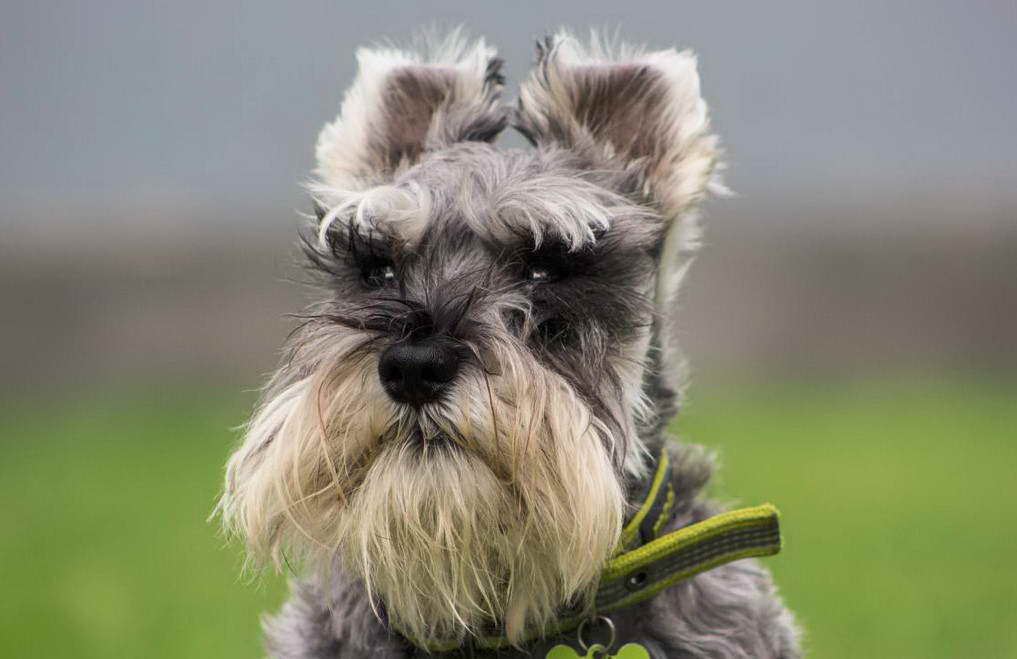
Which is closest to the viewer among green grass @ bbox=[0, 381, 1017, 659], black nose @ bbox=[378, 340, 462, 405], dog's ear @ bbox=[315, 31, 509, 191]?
black nose @ bbox=[378, 340, 462, 405]

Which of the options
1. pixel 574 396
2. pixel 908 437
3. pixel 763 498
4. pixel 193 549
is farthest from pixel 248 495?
pixel 908 437

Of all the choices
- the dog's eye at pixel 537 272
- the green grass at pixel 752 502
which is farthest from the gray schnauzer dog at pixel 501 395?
the green grass at pixel 752 502

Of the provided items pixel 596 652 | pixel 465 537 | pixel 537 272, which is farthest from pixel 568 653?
pixel 537 272

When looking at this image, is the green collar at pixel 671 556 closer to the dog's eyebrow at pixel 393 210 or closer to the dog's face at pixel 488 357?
the dog's face at pixel 488 357

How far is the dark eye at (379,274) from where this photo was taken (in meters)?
3.27

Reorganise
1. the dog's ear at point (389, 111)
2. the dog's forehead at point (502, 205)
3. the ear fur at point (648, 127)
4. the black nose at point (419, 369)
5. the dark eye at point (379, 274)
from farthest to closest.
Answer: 1. the dog's ear at point (389, 111)
2. the ear fur at point (648, 127)
3. the dark eye at point (379, 274)
4. the dog's forehead at point (502, 205)
5. the black nose at point (419, 369)

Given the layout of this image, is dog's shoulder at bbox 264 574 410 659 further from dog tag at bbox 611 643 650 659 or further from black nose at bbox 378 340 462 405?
black nose at bbox 378 340 462 405

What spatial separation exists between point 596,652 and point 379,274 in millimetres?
1085

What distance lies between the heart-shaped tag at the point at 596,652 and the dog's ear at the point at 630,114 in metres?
1.19

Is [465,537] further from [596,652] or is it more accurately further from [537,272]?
[537,272]

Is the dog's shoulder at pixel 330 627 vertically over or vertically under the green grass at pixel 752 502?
over

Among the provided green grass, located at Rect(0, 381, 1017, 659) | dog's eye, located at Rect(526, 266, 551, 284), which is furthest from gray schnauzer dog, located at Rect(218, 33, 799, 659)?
green grass, located at Rect(0, 381, 1017, 659)

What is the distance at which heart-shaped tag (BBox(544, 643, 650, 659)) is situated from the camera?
312 cm

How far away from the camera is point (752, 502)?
7.75 meters
